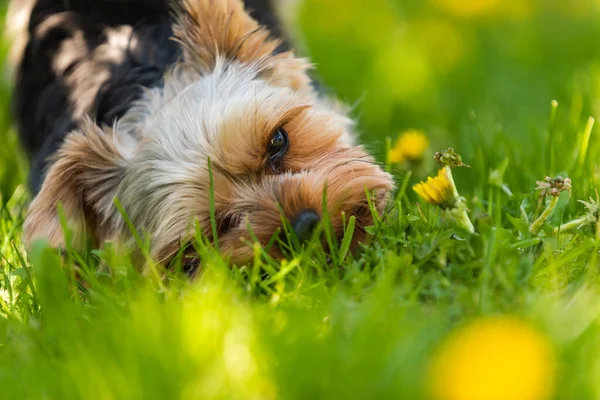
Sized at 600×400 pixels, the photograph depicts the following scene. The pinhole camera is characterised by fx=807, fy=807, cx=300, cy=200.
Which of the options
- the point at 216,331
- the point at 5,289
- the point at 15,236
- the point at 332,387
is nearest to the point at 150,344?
the point at 216,331

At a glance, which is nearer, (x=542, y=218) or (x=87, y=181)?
(x=542, y=218)

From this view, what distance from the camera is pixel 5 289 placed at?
106 inches

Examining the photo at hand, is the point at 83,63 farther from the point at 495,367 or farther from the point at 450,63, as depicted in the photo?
the point at 495,367

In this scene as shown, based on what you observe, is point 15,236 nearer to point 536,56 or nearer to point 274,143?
point 274,143

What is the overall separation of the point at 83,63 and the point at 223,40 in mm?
855

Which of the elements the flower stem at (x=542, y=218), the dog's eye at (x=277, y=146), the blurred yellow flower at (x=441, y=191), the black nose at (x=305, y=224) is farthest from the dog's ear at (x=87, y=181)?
the flower stem at (x=542, y=218)

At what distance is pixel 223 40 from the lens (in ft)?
10.9

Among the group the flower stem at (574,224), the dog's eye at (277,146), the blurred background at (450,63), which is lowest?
the blurred background at (450,63)

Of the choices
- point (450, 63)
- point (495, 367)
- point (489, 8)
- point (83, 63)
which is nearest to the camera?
point (495, 367)

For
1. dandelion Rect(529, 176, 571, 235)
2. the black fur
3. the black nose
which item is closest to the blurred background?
the black fur

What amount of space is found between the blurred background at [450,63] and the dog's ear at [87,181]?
3.48 feet

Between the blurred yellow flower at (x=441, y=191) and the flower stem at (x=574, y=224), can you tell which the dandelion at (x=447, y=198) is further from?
the flower stem at (x=574, y=224)

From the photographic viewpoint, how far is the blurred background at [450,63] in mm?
4508

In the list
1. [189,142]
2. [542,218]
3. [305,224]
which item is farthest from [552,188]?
[189,142]
